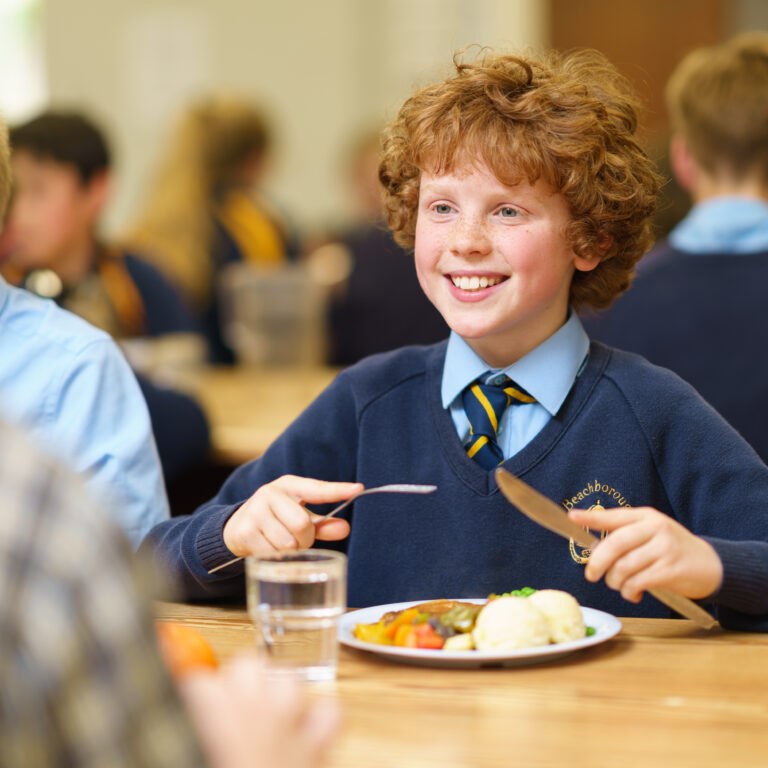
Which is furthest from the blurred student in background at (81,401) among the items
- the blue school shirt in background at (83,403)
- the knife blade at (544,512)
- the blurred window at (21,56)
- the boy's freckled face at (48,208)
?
the blurred window at (21,56)

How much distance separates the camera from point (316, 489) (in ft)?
4.04

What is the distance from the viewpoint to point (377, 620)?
125 centimetres

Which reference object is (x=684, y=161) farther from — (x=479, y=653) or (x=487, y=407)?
(x=479, y=653)

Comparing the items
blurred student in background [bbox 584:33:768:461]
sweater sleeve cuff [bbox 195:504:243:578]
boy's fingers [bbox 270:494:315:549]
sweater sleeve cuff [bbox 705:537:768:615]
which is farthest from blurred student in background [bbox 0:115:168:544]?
→ blurred student in background [bbox 584:33:768:461]

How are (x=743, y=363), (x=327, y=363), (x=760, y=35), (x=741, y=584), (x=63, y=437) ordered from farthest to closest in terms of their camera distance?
(x=327, y=363), (x=760, y=35), (x=743, y=363), (x=63, y=437), (x=741, y=584)

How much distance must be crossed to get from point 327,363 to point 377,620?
3113 millimetres

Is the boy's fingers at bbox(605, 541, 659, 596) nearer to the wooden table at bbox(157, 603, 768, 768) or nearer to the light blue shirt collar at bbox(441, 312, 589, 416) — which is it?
the wooden table at bbox(157, 603, 768, 768)

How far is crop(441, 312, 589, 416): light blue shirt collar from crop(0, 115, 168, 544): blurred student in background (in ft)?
1.32

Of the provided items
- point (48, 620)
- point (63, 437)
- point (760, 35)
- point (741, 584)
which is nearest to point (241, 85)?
point (760, 35)

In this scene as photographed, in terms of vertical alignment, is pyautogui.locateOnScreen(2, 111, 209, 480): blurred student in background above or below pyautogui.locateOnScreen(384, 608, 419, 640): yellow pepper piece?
above

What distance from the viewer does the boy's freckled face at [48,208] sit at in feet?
11.0

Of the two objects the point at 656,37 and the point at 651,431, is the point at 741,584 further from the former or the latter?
the point at 656,37

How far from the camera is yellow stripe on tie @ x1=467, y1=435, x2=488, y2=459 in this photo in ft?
4.81

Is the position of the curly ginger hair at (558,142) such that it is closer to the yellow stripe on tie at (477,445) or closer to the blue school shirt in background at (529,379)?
the blue school shirt in background at (529,379)
